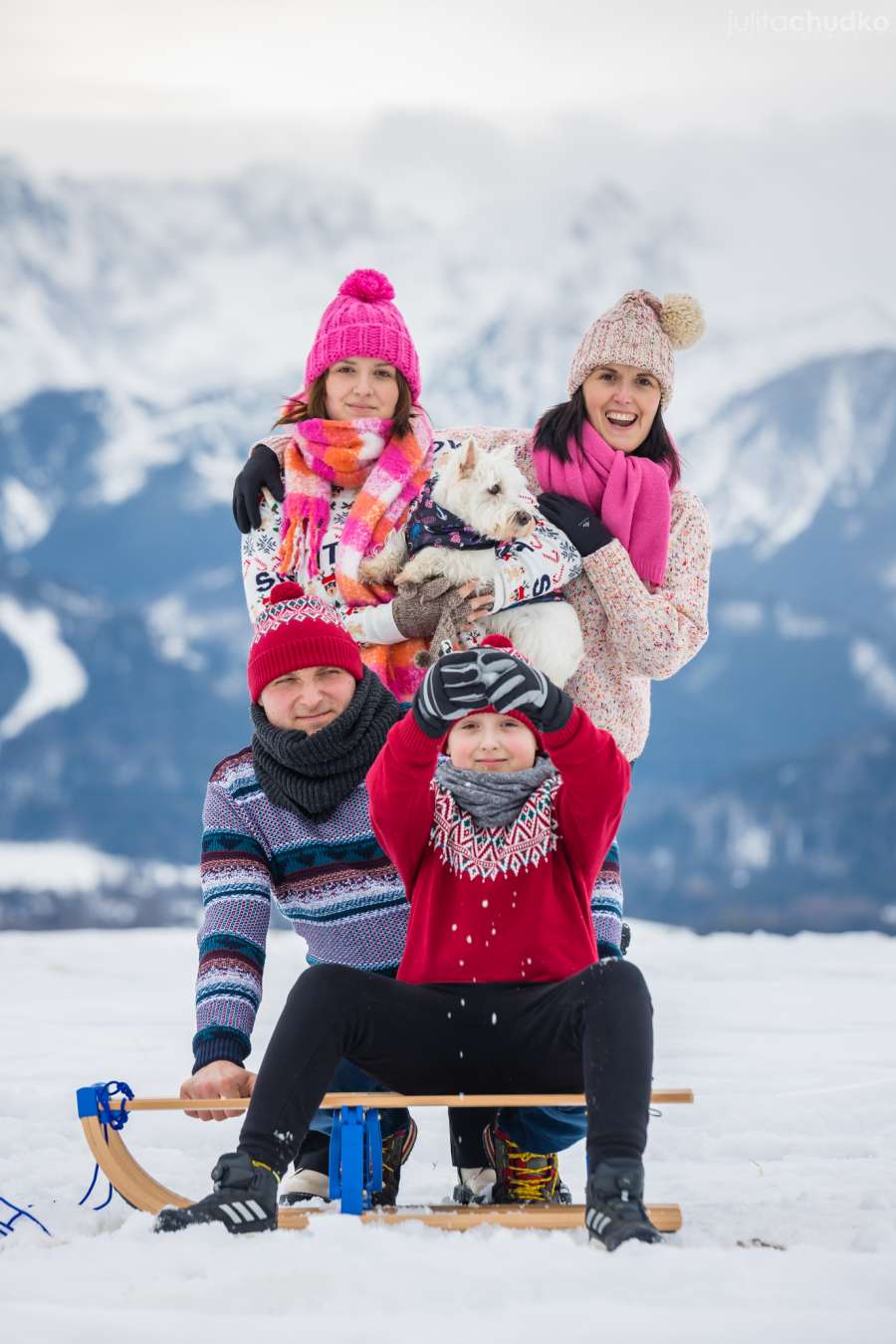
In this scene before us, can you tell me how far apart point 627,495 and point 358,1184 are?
1.62 meters

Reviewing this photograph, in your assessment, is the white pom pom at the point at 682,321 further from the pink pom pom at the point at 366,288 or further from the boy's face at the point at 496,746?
the boy's face at the point at 496,746

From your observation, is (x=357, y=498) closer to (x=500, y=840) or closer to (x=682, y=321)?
(x=682, y=321)

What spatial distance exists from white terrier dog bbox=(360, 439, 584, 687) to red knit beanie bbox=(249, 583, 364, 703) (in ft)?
1.37

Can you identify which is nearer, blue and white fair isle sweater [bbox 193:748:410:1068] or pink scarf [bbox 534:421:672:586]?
blue and white fair isle sweater [bbox 193:748:410:1068]

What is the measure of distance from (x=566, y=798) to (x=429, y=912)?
297mm

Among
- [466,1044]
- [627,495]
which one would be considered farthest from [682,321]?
[466,1044]

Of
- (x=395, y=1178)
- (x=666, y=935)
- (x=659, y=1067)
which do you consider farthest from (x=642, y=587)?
(x=666, y=935)

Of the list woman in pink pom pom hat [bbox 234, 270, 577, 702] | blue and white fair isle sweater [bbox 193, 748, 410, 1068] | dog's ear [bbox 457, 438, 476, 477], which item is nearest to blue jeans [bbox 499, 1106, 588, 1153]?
blue and white fair isle sweater [bbox 193, 748, 410, 1068]

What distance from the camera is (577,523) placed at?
10.8 ft

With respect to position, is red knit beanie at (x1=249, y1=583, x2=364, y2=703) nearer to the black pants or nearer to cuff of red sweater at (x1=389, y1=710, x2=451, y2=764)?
cuff of red sweater at (x1=389, y1=710, x2=451, y2=764)

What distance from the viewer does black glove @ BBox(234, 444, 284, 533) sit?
133 inches

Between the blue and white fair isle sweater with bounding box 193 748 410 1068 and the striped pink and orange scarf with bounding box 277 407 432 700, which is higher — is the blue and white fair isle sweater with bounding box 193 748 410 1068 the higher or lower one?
the lower one

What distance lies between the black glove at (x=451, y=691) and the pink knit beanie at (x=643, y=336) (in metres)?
1.34

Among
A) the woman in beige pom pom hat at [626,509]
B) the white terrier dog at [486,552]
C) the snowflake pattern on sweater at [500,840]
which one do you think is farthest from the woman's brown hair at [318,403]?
the snowflake pattern on sweater at [500,840]
